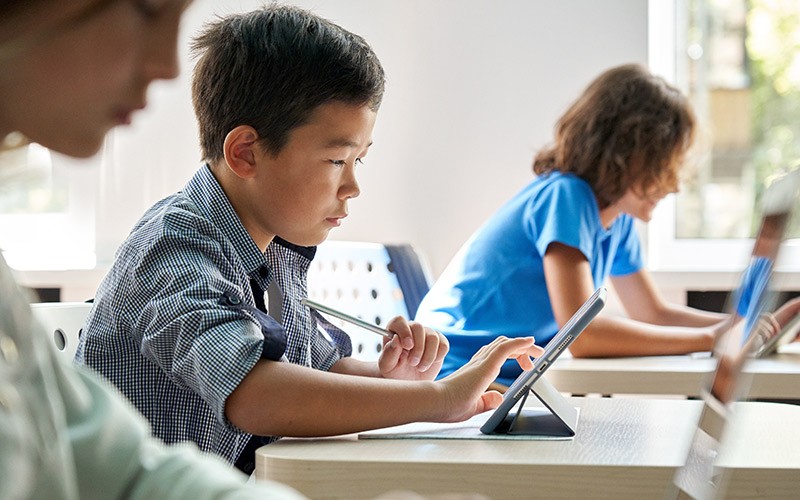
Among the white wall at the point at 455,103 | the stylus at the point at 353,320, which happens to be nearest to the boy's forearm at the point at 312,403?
the stylus at the point at 353,320

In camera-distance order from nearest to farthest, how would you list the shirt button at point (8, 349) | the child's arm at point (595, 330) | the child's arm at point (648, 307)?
the shirt button at point (8, 349) < the child's arm at point (595, 330) < the child's arm at point (648, 307)

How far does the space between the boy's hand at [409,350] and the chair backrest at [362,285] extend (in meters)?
0.64

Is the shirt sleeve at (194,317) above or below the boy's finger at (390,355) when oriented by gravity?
above

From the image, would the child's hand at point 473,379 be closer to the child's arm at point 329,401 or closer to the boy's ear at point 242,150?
the child's arm at point 329,401

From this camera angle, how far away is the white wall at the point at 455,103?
262 centimetres

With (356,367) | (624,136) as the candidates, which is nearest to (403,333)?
(356,367)

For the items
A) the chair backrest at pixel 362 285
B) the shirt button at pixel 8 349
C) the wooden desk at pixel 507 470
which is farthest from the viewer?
the chair backrest at pixel 362 285

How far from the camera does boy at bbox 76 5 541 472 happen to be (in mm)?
930

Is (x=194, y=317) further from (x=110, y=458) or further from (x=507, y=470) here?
(x=110, y=458)

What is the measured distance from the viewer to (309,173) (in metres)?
1.17

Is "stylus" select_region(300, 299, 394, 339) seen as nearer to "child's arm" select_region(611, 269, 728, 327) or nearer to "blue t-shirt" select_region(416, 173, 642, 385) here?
"blue t-shirt" select_region(416, 173, 642, 385)

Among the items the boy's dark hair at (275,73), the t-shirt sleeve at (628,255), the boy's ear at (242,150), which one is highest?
the boy's dark hair at (275,73)

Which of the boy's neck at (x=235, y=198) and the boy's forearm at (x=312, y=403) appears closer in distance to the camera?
the boy's forearm at (x=312, y=403)

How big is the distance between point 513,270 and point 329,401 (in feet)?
3.22
